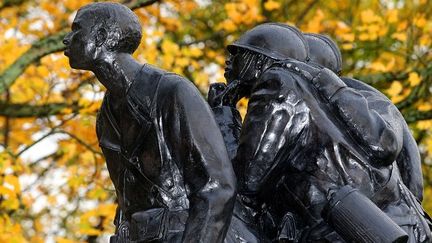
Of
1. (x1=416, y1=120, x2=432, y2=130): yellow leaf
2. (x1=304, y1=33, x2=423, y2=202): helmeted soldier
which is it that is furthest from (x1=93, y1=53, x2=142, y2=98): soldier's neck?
(x1=416, y1=120, x2=432, y2=130): yellow leaf

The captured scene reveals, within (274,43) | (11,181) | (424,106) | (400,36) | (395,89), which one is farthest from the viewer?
(400,36)

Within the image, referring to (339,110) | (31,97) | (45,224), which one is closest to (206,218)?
(339,110)

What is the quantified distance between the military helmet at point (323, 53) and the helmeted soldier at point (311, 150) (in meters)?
0.44

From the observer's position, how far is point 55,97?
37.7ft

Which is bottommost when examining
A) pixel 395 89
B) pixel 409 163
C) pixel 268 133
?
pixel 395 89

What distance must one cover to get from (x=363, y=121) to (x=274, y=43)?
22.0 inches

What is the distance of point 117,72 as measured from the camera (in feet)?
13.7

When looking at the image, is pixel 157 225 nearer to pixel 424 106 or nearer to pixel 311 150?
pixel 311 150

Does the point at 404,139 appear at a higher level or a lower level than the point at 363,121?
lower

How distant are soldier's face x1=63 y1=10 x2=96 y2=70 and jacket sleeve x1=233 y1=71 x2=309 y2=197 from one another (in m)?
0.71

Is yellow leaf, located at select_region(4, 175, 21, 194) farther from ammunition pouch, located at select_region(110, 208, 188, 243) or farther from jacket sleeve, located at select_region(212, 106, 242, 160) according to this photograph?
ammunition pouch, located at select_region(110, 208, 188, 243)

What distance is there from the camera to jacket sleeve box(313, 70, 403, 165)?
163 inches

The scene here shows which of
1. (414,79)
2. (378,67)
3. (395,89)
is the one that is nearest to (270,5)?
(378,67)

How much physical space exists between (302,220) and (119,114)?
2.88 feet
